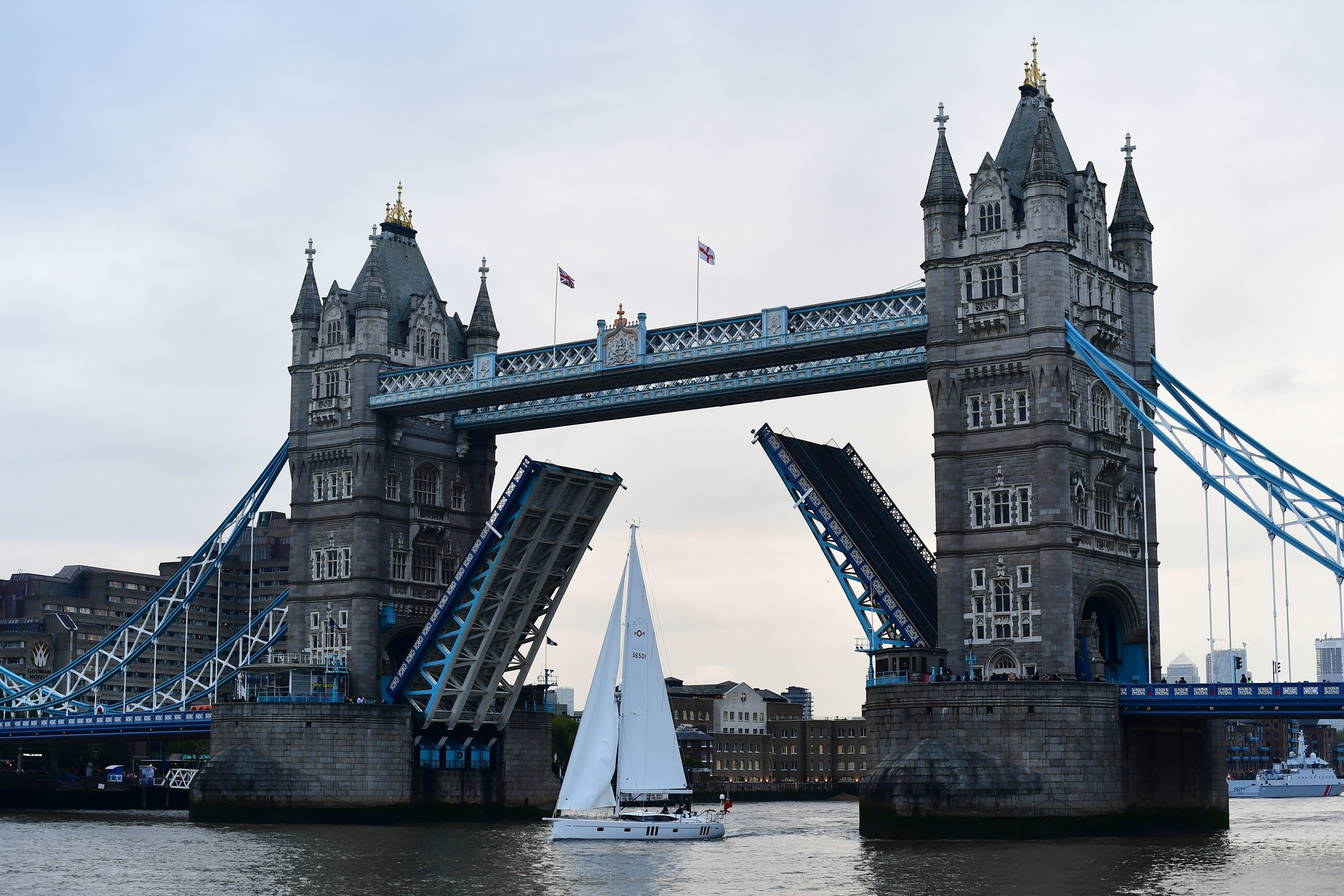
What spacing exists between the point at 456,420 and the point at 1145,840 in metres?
40.1

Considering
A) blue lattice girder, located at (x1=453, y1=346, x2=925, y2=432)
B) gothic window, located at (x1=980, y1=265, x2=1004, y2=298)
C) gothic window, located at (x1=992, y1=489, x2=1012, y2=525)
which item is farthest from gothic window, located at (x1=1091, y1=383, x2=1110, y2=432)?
blue lattice girder, located at (x1=453, y1=346, x2=925, y2=432)

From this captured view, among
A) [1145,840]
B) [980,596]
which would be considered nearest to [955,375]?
[980,596]

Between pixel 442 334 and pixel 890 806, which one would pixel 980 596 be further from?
pixel 442 334

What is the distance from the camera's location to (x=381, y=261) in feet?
295

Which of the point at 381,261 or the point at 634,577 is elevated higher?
the point at 381,261

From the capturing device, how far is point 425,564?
87.6 meters

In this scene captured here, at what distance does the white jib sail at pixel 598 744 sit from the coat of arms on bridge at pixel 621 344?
36.0 feet

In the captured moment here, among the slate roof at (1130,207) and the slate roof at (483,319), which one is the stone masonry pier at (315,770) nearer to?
the slate roof at (483,319)

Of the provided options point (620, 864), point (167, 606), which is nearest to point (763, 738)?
point (167, 606)

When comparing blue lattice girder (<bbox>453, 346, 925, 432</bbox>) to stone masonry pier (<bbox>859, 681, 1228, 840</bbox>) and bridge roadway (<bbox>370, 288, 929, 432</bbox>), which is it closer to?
bridge roadway (<bbox>370, 288, 929, 432</bbox>)

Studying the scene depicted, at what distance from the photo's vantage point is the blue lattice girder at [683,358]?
234 ft

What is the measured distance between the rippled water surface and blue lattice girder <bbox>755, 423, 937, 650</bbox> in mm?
8353

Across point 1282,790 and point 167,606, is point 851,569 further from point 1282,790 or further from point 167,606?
point 1282,790

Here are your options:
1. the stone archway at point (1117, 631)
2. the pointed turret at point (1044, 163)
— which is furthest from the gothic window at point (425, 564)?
the pointed turret at point (1044, 163)
